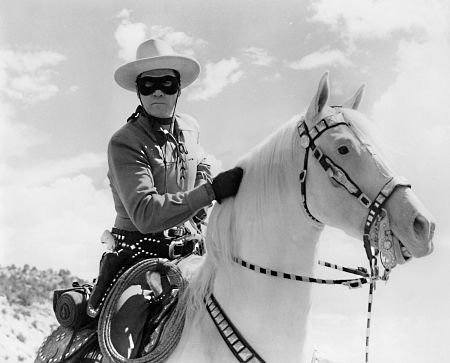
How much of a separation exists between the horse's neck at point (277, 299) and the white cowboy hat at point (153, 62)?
1.59 meters

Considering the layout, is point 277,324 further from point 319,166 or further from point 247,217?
point 319,166

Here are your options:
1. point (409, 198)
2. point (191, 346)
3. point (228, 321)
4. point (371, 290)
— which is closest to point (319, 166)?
point (409, 198)

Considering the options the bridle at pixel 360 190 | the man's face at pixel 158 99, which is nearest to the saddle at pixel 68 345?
the man's face at pixel 158 99

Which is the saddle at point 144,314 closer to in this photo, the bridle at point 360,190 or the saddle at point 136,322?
the saddle at point 136,322

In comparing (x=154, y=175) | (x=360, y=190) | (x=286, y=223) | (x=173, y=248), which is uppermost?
(x=154, y=175)

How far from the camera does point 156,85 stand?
4.25m

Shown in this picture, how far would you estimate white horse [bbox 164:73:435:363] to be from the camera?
3039 millimetres

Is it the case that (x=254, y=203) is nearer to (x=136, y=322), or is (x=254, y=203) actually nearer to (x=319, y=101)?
(x=319, y=101)

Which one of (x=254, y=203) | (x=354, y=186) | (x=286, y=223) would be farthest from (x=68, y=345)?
(x=354, y=186)

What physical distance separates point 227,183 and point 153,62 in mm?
1325

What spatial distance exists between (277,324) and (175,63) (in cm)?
208

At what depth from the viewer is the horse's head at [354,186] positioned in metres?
2.85

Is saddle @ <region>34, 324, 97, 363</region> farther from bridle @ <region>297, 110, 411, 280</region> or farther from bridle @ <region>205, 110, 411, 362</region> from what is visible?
bridle @ <region>297, 110, 411, 280</region>

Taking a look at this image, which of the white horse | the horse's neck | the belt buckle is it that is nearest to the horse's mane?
the white horse
